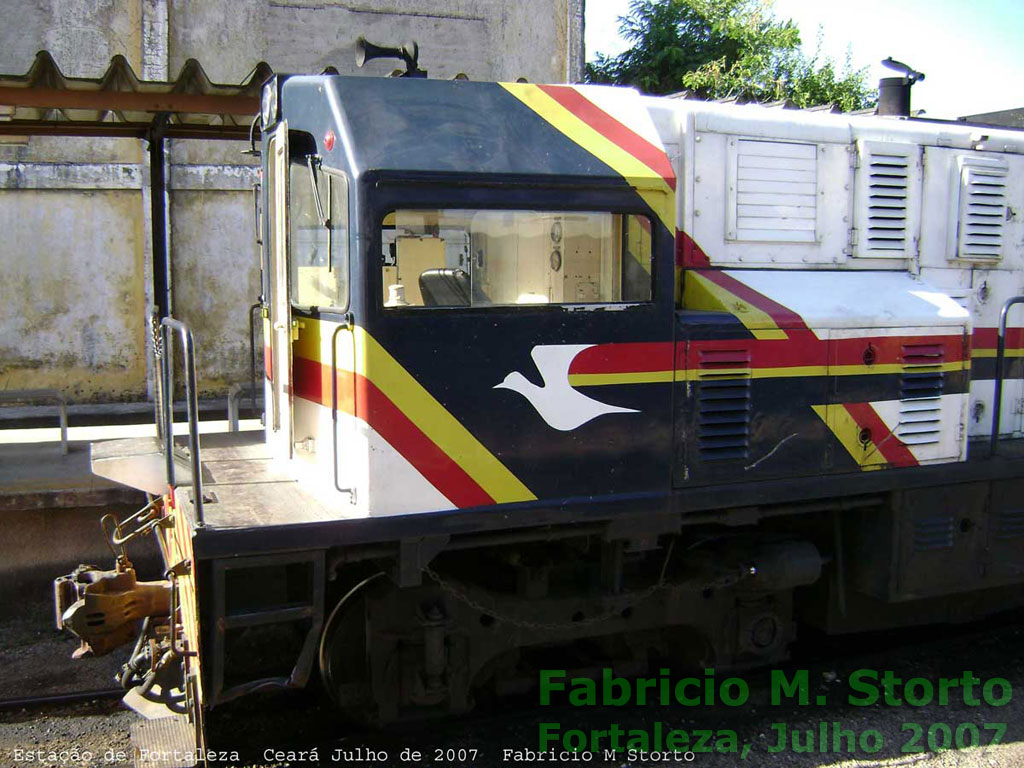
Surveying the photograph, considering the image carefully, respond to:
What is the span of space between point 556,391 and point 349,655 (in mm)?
1674

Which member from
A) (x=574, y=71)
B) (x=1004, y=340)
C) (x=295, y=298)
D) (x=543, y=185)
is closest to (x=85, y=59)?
(x=574, y=71)

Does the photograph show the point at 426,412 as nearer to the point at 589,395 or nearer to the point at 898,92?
the point at 589,395

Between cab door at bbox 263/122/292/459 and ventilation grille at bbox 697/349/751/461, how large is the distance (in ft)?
6.49

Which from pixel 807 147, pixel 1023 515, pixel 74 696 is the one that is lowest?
pixel 74 696

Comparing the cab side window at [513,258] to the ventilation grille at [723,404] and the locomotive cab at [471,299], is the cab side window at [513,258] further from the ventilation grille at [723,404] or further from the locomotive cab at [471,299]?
the ventilation grille at [723,404]

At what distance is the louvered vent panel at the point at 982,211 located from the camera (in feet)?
18.0

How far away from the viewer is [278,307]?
15.0 ft

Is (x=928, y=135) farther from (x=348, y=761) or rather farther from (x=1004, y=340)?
(x=348, y=761)

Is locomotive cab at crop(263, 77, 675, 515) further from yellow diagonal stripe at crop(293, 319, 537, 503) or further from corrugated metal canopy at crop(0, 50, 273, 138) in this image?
corrugated metal canopy at crop(0, 50, 273, 138)

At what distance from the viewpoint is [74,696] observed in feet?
17.1

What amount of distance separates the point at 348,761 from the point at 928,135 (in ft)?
15.4

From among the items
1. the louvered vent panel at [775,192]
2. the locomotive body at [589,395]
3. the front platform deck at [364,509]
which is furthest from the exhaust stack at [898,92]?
the front platform deck at [364,509]

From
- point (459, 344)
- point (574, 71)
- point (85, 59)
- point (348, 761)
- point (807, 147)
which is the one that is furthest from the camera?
point (574, 71)

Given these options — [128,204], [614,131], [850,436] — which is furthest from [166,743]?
[128,204]
